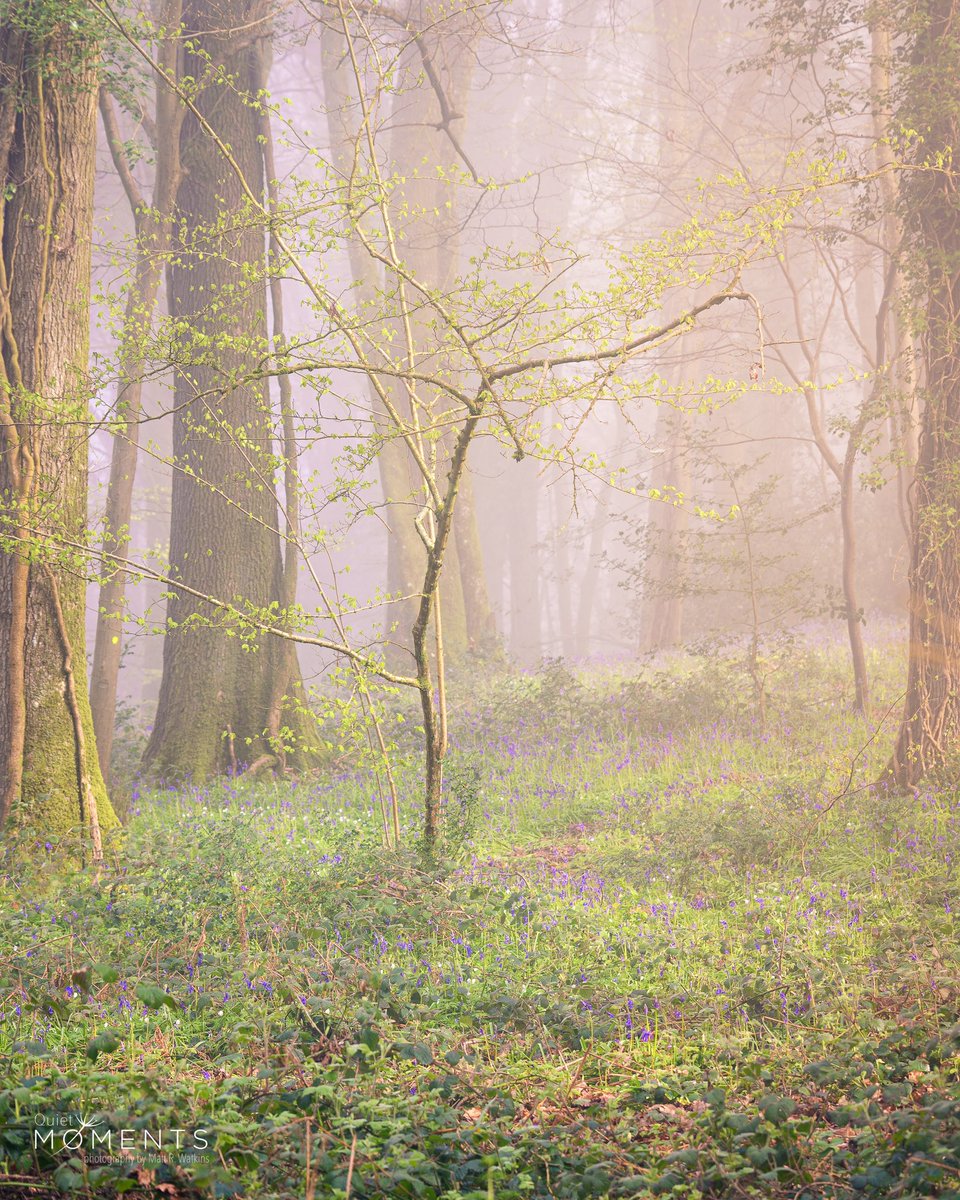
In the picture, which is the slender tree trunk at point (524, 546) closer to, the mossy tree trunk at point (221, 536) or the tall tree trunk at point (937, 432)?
the mossy tree trunk at point (221, 536)

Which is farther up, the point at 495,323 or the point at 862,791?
Result: the point at 495,323

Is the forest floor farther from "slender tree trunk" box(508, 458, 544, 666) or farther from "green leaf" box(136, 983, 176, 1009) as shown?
"slender tree trunk" box(508, 458, 544, 666)

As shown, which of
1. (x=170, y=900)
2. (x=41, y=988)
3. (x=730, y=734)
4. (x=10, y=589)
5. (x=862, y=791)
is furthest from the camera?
(x=730, y=734)

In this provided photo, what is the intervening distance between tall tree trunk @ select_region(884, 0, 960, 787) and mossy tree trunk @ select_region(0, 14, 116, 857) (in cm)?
649

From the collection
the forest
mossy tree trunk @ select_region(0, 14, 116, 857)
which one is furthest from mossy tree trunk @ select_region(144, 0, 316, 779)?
mossy tree trunk @ select_region(0, 14, 116, 857)

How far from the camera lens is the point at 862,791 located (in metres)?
7.80

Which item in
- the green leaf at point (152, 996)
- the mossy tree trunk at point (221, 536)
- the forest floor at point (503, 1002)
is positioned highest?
the mossy tree trunk at point (221, 536)

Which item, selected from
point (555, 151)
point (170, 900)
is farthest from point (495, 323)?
point (555, 151)

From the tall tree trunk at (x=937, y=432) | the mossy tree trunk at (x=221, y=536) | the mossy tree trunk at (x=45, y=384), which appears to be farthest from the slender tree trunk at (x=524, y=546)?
the mossy tree trunk at (x=45, y=384)

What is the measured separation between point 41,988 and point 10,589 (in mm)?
3360

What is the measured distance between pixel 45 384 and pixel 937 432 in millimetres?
6938

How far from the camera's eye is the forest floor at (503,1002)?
115 inches

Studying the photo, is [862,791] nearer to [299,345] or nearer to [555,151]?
[299,345]

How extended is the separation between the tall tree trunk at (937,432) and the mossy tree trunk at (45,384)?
21.3ft
